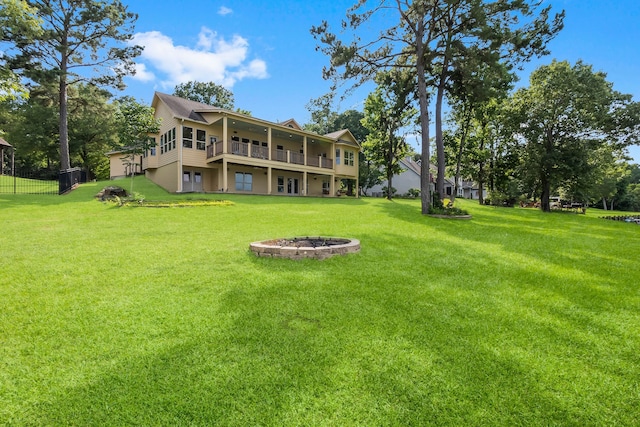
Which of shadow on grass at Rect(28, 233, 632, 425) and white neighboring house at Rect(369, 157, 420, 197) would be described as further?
white neighboring house at Rect(369, 157, 420, 197)

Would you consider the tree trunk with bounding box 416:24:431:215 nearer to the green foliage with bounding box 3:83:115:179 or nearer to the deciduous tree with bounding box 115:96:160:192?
the deciduous tree with bounding box 115:96:160:192

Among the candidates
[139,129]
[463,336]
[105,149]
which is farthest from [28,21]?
[105,149]

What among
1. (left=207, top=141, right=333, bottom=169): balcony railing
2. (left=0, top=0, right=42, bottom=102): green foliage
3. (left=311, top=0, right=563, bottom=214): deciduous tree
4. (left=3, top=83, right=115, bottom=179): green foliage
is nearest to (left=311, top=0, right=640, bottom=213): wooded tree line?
(left=311, top=0, right=563, bottom=214): deciduous tree

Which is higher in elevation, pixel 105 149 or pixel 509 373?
pixel 105 149

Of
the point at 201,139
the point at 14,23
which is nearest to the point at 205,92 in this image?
the point at 201,139

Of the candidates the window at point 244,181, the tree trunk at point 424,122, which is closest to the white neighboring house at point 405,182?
the window at point 244,181

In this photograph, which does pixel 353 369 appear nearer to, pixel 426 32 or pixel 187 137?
pixel 426 32

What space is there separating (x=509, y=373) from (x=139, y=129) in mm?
17997

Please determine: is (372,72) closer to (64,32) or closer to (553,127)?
(553,127)

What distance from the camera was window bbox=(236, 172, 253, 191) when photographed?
23.2m

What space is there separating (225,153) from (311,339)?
1825cm

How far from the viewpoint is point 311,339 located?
3023 mm

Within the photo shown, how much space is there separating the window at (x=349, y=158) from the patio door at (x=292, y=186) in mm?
5394

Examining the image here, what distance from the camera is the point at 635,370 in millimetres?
2650
